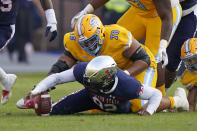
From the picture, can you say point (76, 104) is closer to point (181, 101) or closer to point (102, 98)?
point (102, 98)

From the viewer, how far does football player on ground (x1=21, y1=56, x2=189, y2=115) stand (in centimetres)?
567

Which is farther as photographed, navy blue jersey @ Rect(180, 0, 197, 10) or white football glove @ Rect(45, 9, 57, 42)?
navy blue jersey @ Rect(180, 0, 197, 10)

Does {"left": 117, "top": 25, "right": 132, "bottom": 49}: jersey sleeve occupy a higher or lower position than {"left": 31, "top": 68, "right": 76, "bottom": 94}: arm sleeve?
higher

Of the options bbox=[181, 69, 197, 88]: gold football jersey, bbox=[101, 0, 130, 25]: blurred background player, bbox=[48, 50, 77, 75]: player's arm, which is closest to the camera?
bbox=[48, 50, 77, 75]: player's arm

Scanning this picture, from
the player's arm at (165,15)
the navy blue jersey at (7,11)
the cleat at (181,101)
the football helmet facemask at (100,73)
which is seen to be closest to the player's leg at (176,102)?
the cleat at (181,101)

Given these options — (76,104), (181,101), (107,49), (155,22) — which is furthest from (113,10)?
(76,104)

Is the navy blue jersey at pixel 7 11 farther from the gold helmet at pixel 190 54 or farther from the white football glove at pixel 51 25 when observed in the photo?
the gold helmet at pixel 190 54

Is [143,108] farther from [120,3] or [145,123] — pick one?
[120,3]

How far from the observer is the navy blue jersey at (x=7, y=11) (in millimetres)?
6730

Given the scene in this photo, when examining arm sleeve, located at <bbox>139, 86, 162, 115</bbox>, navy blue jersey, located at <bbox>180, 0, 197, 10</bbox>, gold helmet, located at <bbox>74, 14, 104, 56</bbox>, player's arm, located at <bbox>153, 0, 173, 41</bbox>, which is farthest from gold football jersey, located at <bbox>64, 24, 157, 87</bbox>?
navy blue jersey, located at <bbox>180, 0, 197, 10</bbox>

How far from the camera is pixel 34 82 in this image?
10.7 metres

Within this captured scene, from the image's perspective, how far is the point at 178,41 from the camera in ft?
24.7

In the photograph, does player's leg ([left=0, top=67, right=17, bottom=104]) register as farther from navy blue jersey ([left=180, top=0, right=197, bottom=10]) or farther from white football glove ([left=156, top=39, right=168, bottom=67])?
navy blue jersey ([left=180, top=0, right=197, bottom=10])

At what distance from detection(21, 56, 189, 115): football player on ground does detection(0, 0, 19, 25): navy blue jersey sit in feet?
3.96
